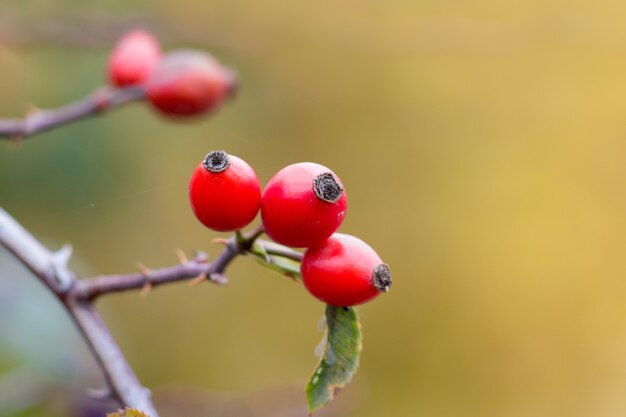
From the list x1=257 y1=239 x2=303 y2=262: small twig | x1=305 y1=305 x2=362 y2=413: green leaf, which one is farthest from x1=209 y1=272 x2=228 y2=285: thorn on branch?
x1=305 y1=305 x2=362 y2=413: green leaf

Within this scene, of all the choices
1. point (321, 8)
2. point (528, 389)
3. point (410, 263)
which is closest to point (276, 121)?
point (321, 8)

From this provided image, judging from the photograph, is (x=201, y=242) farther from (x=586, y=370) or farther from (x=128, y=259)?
(x=586, y=370)

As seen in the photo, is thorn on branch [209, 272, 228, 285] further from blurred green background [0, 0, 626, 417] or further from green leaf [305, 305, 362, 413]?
blurred green background [0, 0, 626, 417]

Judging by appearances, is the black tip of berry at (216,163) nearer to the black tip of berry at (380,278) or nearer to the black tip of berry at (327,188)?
the black tip of berry at (327,188)

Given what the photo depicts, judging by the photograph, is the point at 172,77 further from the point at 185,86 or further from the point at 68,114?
the point at 68,114

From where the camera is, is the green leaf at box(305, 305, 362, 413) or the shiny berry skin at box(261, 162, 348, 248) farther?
the green leaf at box(305, 305, 362, 413)

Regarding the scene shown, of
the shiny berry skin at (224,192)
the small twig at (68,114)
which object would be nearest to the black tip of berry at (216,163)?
the shiny berry skin at (224,192)

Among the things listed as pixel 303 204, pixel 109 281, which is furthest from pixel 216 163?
pixel 109 281
